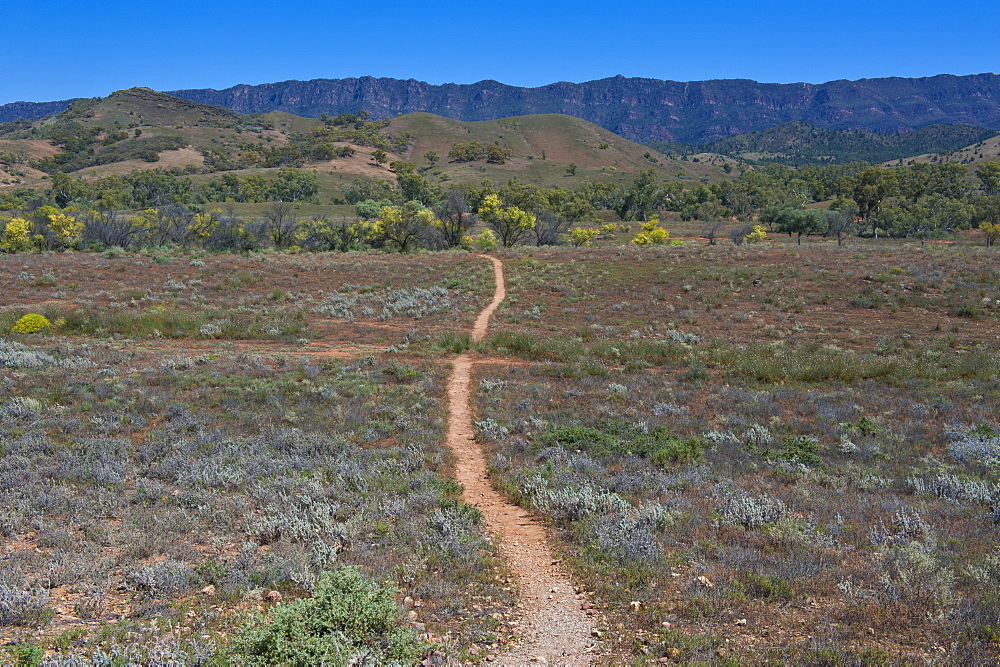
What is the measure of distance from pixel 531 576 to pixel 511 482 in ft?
7.70

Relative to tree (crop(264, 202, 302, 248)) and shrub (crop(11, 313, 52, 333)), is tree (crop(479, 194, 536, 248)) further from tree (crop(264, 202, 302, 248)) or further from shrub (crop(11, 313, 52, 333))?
shrub (crop(11, 313, 52, 333))

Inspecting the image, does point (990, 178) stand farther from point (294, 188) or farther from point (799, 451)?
point (799, 451)

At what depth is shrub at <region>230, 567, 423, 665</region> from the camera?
4.30 m

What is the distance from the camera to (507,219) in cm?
5919

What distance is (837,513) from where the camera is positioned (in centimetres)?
700

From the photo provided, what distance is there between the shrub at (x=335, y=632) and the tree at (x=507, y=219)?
55.8 m

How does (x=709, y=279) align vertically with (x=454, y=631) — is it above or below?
above

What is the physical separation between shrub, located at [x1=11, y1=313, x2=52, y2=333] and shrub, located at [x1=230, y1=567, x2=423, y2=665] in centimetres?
2090

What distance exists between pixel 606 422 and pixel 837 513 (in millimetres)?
4666

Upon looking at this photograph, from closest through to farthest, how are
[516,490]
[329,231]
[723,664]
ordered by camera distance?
[723,664] < [516,490] < [329,231]

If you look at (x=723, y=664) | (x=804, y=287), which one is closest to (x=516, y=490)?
(x=723, y=664)

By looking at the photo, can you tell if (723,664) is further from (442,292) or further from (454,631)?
(442,292)

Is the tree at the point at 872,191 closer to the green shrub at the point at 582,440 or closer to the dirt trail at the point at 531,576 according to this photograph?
the green shrub at the point at 582,440

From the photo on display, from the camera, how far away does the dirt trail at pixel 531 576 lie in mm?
4762
